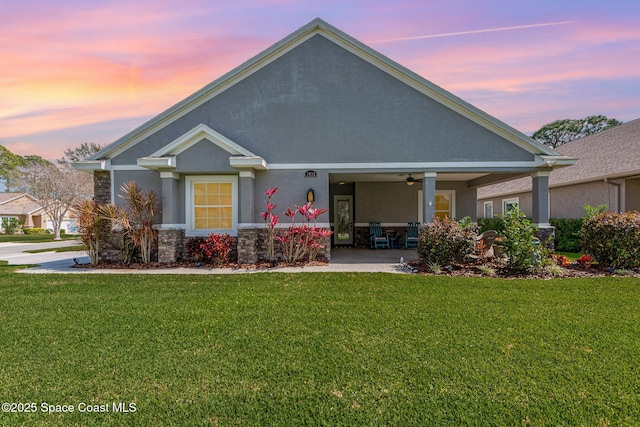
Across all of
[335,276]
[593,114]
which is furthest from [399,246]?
[593,114]

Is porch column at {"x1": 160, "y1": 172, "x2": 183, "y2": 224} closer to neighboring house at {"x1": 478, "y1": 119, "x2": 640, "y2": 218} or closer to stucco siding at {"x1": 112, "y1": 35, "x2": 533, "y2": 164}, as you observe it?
stucco siding at {"x1": 112, "y1": 35, "x2": 533, "y2": 164}

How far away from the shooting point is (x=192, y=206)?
411 inches

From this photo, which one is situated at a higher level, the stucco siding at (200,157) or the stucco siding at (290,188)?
the stucco siding at (200,157)

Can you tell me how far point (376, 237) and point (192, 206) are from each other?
7679 mm

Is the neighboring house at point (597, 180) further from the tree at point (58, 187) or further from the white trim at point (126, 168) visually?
the tree at point (58, 187)

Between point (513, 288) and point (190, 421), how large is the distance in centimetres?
659

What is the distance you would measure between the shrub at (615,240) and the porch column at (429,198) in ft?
13.4

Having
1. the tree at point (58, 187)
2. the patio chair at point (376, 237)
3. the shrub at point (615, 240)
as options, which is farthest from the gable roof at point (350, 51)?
the tree at point (58, 187)

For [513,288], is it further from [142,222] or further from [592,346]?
[142,222]

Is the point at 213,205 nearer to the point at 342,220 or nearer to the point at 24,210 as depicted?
the point at 342,220

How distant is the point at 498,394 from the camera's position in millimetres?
3104

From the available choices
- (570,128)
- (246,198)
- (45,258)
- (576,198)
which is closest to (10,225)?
(45,258)

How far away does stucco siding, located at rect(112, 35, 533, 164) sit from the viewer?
10.3 metres

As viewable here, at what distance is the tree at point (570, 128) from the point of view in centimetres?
3694
